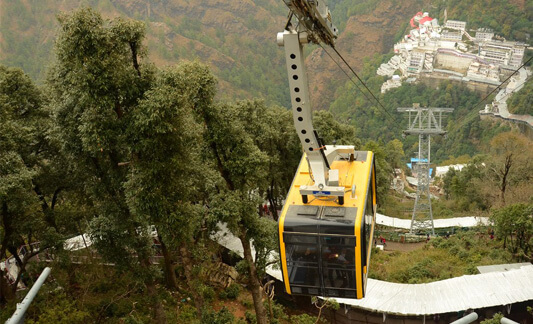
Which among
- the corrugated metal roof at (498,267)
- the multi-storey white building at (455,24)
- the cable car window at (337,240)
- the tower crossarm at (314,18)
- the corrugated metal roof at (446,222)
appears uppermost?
the multi-storey white building at (455,24)

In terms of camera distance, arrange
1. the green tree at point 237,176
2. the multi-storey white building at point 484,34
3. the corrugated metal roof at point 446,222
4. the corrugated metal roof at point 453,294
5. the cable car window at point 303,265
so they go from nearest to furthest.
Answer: the cable car window at point 303,265
the green tree at point 237,176
the corrugated metal roof at point 453,294
the corrugated metal roof at point 446,222
the multi-storey white building at point 484,34

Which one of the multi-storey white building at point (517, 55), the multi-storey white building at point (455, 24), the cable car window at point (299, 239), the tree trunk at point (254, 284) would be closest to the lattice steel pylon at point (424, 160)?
the tree trunk at point (254, 284)

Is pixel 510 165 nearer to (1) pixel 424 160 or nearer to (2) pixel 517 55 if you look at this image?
(1) pixel 424 160

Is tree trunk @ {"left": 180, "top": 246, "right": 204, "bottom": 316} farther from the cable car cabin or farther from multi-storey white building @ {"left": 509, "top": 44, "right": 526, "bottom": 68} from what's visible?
multi-storey white building @ {"left": 509, "top": 44, "right": 526, "bottom": 68}

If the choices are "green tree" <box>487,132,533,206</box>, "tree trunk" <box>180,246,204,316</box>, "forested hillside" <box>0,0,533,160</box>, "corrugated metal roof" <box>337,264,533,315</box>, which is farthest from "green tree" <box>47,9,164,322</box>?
"forested hillside" <box>0,0,533,160</box>

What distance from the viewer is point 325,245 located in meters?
8.38

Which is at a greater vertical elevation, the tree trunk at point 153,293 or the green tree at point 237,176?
the green tree at point 237,176

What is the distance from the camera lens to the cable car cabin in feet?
27.1

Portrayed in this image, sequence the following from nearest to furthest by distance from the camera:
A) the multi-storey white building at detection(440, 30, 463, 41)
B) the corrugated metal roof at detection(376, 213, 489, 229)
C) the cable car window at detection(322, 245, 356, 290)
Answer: the cable car window at detection(322, 245, 356, 290), the corrugated metal roof at detection(376, 213, 489, 229), the multi-storey white building at detection(440, 30, 463, 41)

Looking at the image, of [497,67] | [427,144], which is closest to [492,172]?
[427,144]

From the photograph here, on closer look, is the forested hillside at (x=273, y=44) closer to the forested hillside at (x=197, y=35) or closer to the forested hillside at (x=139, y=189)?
the forested hillside at (x=197, y=35)

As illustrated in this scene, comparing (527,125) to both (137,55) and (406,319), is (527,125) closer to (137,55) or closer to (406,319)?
(406,319)

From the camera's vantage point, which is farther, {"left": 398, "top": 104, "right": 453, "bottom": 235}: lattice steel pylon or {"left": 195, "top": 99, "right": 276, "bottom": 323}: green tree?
{"left": 398, "top": 104, "right": 453, "bottom": 235}: lattice steel pylon

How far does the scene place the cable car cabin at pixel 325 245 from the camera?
8266 millimetres
